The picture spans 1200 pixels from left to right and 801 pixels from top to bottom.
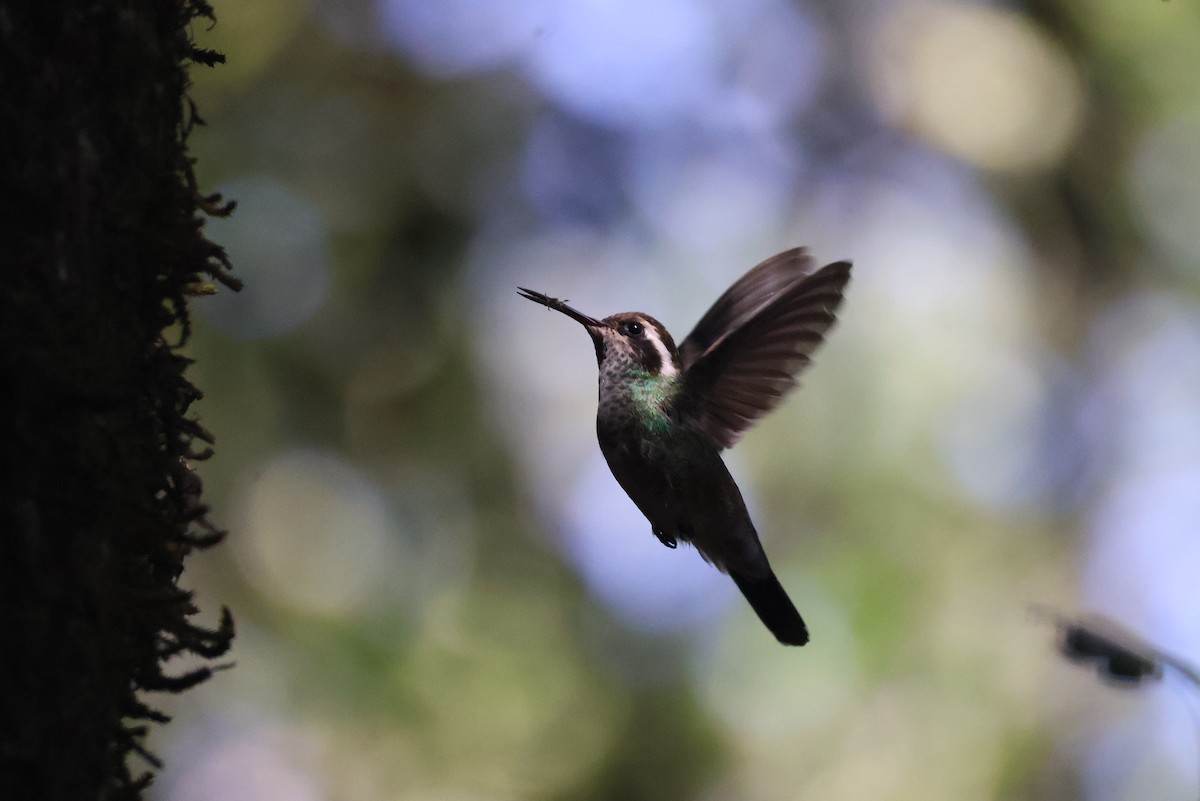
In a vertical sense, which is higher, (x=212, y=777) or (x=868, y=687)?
(x=868, y=687)

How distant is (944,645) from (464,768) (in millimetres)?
3708

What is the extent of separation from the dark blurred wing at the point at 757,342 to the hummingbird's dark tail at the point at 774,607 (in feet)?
1.57

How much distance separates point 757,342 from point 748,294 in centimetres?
40

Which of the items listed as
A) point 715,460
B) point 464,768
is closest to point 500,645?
point 464,768

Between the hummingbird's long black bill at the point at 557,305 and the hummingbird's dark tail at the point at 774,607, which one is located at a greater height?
the hummingbird's long black bill at the point at 557,305

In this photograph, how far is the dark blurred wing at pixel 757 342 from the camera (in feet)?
10.0

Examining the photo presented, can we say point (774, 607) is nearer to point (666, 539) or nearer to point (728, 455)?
point (666, 539)

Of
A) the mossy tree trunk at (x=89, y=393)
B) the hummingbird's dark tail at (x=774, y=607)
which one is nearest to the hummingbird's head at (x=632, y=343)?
the hummingbird's dark tail at (x=774, y=607)

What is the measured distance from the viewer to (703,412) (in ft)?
12.0

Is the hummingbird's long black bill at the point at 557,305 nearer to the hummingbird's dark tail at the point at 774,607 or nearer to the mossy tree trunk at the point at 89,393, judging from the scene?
the hummingbird's dark tail at the point at 774,607

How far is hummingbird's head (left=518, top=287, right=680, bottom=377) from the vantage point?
11.5ft

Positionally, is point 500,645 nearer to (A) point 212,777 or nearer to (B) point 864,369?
(A) point 212,777

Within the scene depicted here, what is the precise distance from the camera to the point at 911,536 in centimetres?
835

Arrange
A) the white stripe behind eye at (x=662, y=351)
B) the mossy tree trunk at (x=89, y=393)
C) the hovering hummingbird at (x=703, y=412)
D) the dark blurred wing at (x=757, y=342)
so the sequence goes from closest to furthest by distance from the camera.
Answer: the mossy tree trunk at (x=89, y=393)
the dark blurred wing at (x=757, y=342)
the hovering hummingbird at (x=703, y=412)
the white stripe behind eye at (x=662, y=351)
